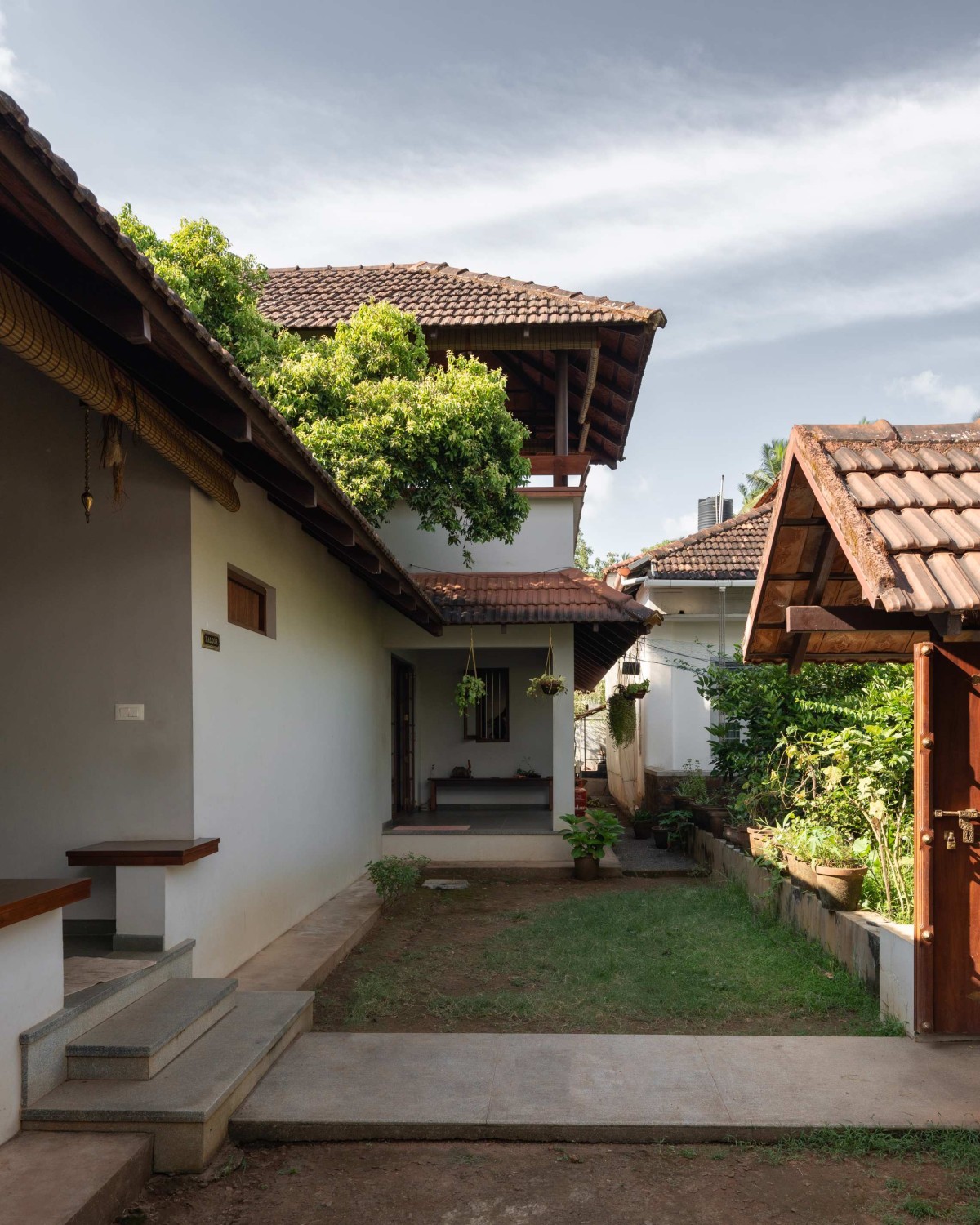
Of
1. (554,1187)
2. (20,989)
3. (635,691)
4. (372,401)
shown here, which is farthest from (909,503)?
(635,691)

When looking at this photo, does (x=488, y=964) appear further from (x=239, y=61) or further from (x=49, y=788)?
(x=239, y=61)

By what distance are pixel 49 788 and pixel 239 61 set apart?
6540 millimetres

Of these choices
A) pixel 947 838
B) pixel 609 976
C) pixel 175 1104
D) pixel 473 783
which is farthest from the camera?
pixel 473 783

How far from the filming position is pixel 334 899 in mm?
9336

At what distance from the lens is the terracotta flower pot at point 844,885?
6.54 m

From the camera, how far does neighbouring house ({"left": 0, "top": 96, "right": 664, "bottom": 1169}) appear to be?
12.2 feet

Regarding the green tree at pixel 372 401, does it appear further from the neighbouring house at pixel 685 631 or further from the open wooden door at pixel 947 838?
the open wooden door at pixel 947 838

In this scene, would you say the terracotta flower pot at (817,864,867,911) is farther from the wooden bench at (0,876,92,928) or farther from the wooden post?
the wooden post

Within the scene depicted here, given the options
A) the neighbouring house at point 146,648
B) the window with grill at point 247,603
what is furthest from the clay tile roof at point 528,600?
the window with grill at point 247,603

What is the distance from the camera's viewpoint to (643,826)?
14.7 metres

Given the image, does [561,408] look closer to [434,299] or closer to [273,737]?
[434,299]

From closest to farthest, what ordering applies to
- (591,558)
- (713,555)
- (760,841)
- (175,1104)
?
1. (175,1104)
2. (760,841)
3. (713,555)
4. (591,558)

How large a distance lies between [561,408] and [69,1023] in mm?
9628

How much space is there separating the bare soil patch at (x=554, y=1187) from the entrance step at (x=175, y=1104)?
101mm
